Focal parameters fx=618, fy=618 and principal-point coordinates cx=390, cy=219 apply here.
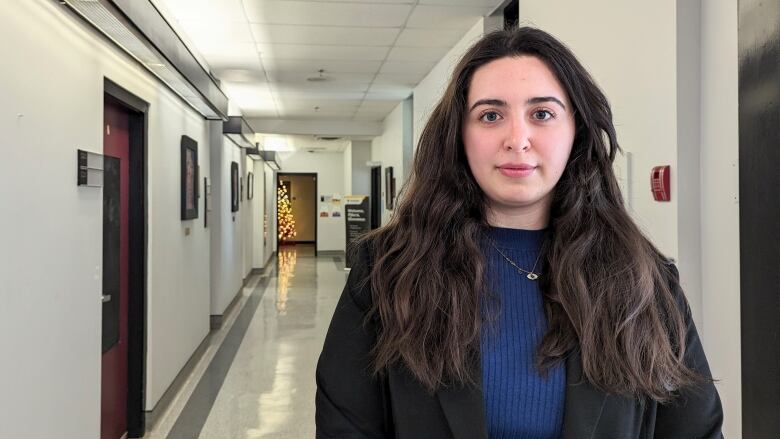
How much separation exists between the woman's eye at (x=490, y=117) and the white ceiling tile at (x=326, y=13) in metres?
3.83

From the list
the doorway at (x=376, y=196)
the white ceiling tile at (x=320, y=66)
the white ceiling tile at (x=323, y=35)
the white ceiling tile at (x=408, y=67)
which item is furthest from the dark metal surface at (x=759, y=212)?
the doorway at (x=376, y=196)

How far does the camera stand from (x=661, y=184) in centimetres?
247

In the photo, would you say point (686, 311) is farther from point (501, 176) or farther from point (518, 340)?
point (501, 176)

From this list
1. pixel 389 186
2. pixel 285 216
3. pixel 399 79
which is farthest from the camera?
pixel 285 216

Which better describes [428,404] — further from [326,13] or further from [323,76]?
[323,76]

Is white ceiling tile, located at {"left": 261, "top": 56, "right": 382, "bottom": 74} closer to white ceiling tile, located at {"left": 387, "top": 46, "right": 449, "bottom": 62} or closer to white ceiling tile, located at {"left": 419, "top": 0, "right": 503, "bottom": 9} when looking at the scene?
white ceiling tile, located at {"left": 387, "top": 46, "right": 449, "bottom": 62}

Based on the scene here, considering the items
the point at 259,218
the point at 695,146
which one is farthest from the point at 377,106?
the point at 695,146

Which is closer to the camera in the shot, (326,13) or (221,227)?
(326,13)

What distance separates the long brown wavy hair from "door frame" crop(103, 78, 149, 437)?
330 cm

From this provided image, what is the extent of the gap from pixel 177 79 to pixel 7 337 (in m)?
2.27

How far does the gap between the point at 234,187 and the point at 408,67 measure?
316cm

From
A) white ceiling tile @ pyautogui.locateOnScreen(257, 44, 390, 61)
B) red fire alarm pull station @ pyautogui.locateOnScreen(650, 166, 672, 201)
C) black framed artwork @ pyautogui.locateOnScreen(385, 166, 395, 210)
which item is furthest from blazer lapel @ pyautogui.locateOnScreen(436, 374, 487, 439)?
black framed artwork @ pyautogui.locateOnScreen(385, 166, 395, 210)

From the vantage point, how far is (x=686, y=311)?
3.68 feet

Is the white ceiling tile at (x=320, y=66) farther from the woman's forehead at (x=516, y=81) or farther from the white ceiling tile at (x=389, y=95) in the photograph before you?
the woman's forehead at (x=516, y=81)
